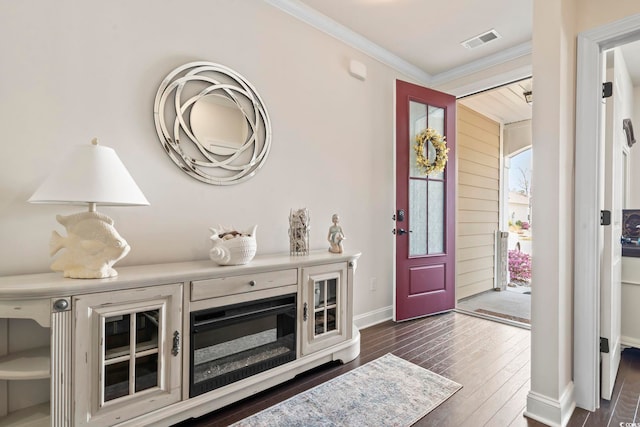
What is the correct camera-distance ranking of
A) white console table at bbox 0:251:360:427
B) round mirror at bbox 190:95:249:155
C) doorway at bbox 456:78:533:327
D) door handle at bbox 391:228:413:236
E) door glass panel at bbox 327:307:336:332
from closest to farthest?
white console table at bbox 0:251:360:427, round mirror at bbox 190:95:249:155, door glass panel at bbox 327:307:336:332, door handle at bbox 391:228:413:236, doorway at bbox 456:78:533:327

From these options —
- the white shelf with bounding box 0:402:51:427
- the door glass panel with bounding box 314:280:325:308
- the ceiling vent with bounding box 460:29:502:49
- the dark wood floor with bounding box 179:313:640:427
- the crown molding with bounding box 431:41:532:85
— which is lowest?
the dark wood floor with bounding box 179:313:640:427

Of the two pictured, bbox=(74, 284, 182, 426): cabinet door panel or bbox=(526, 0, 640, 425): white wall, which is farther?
bbox=(526, 0, 640, 425): white wall

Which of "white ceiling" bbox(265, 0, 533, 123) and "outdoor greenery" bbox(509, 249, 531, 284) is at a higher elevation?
"white ceiling" bbox(265, 0, 533, 123)

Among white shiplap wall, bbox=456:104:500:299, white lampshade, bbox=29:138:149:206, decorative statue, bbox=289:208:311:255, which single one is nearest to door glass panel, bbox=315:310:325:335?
decorative statue, bbox=289:208:311:255

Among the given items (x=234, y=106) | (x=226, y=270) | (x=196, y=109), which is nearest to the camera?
(x=226, y=270)

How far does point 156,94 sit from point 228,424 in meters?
1.91

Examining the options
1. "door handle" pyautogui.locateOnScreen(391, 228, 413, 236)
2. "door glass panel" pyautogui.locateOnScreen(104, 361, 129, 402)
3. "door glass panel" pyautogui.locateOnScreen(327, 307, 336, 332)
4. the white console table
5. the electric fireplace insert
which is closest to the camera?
the white console table

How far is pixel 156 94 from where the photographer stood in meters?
1.94

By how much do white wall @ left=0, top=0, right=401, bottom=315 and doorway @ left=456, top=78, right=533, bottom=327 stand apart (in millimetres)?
1618

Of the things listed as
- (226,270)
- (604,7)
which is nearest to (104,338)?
(226,270)

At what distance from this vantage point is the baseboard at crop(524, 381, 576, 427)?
5.36 ft

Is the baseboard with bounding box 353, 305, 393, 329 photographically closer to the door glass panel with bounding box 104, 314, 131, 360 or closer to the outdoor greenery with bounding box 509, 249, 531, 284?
the door glass panel with bounding box 104, 314, 131, 360

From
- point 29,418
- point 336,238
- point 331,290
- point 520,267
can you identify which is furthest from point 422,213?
point 29,418

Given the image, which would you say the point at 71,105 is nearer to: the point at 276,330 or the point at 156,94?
the point at 156,94
